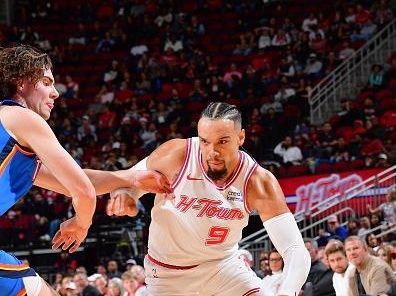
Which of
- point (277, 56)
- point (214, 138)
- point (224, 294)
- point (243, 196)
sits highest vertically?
point (277, 56)

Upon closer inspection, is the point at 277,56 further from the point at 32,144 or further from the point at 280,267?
the point at 32,144

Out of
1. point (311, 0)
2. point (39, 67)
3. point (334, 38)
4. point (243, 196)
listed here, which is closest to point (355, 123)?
point (334, 38)

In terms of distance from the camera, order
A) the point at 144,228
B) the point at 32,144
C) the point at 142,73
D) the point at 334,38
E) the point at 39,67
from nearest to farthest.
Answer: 1. the point at 32,144
2. the point at 39,67
3. the point at 144,228
4. the point at 334,38
5. the point at 142,73

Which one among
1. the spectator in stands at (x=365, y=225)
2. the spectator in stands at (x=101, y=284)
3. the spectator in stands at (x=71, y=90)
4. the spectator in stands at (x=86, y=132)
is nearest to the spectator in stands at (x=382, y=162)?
the spectator in stands at (x=365, y=225)

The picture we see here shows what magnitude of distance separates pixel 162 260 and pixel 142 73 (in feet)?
53.0

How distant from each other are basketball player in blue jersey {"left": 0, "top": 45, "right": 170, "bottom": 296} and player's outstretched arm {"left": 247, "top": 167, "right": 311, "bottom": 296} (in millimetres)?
1373

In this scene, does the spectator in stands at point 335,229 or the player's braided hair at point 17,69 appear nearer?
the player's braided hair at point 17,69

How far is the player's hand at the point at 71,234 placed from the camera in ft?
13.2

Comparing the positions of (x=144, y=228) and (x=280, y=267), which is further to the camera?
(x=144, y=228)

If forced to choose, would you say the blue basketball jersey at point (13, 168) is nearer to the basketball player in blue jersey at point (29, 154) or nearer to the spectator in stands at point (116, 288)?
the basketball player in blue jersey at point (29, 154)

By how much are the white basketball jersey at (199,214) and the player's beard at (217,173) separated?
0.03 m

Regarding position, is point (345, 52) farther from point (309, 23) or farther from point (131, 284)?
point (131, 284)

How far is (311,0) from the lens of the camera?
21641 millimetres

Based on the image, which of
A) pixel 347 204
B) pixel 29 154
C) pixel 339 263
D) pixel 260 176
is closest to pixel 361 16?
pixel 347 204
